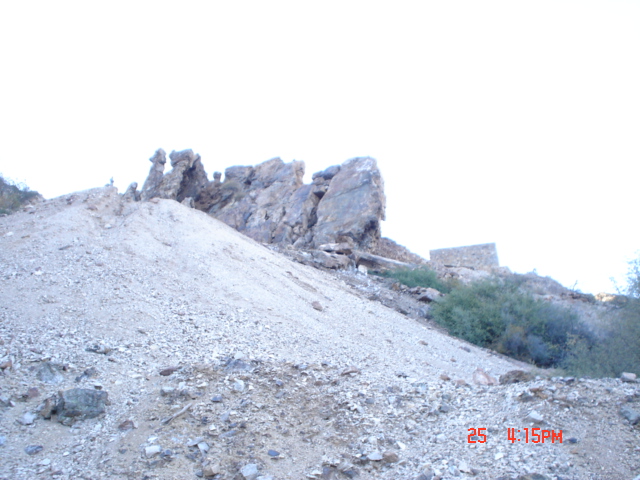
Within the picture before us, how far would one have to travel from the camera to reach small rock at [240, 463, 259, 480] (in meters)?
3.22

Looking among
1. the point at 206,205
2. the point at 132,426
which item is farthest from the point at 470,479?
the point at 206,205

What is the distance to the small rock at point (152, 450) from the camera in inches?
134

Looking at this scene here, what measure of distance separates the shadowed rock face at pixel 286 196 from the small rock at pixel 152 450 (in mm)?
13888

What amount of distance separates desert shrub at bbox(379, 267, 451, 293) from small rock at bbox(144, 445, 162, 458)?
11.1 metres

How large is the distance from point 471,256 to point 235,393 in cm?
1970

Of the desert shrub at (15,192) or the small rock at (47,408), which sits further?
the desert shrub at (15,192)

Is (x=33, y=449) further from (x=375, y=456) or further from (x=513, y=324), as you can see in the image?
(x=513, y=324)

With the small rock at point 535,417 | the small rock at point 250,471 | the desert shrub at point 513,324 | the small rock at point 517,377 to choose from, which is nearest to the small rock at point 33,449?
the small rock at point 250,471

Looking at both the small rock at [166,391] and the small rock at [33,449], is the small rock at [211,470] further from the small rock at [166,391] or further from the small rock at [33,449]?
the small rock at [33,449]

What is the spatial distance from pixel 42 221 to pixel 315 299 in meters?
4.98

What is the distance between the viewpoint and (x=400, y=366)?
19.2 ft

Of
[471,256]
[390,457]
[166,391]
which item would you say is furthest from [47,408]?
[471,256]
